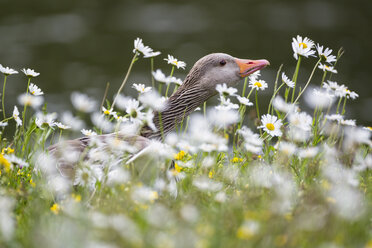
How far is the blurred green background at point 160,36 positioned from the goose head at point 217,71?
9501mm

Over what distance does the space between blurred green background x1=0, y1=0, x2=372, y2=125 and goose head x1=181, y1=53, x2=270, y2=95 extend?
950 cm

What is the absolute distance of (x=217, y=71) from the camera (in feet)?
19.0

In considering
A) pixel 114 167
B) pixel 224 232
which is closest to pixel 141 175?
pixel 114 167

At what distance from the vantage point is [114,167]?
4.09m

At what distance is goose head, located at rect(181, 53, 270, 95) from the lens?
5770mm

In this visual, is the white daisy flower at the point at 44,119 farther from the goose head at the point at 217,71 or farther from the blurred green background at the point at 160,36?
the blurred green background at the point at 160,36

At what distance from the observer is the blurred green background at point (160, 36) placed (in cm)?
1738

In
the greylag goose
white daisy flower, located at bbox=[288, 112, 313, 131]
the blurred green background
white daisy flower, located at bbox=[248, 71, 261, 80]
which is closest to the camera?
white daisy flower, located at bbox=[288, 112, 313, 131]

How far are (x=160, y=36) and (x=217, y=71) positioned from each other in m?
15.7

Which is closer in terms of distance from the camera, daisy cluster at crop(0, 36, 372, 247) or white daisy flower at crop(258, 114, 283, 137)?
daisy cluster at crop(0, 36, 372, 247)

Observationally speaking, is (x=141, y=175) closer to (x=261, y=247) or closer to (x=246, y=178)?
(x=246, y=178)

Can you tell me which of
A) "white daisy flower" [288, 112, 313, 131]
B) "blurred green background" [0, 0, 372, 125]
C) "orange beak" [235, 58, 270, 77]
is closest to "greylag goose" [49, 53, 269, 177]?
"orange beak" [235, 58, 270, 77]

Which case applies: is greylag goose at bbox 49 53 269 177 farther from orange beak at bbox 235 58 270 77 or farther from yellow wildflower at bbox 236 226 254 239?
yellow wildflower at bbox 236 226 254 239

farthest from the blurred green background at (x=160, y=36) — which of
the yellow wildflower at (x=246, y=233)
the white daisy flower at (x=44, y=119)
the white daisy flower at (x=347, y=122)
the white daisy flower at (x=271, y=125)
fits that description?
the yellow wildflower at (x=246, y=233)
